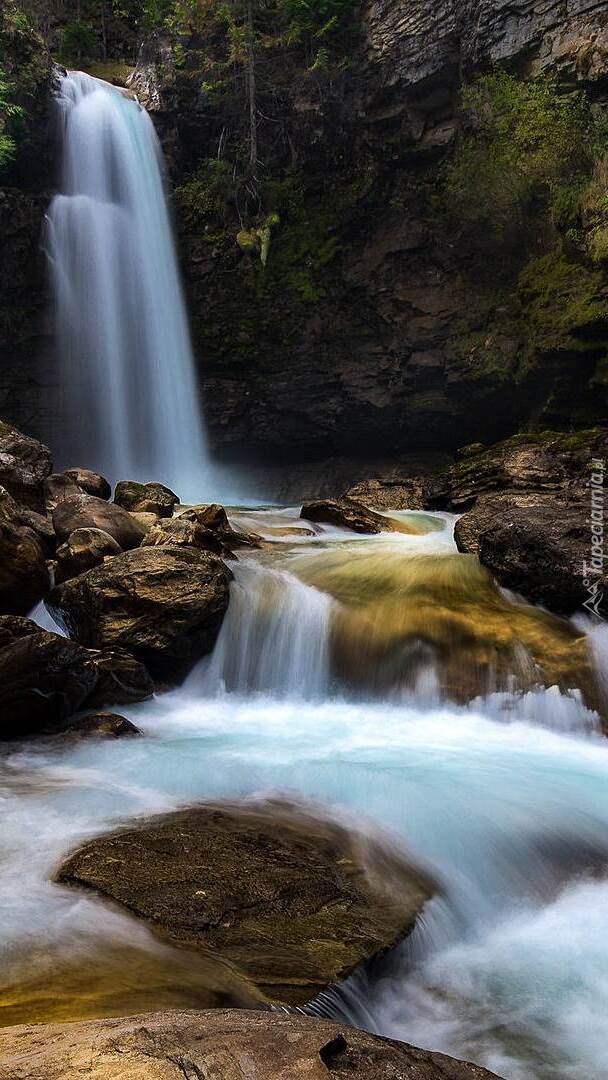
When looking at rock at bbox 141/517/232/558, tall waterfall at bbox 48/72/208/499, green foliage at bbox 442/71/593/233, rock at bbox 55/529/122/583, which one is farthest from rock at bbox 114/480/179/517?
green foliage at bbox 442/71/593/233

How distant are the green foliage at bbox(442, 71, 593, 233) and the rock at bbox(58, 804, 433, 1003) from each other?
1432 centimetres

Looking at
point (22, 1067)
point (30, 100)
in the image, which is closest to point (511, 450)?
point (22, 1067)

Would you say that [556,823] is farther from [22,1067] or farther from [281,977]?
[22,1067]

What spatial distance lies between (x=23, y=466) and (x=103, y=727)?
18.9 ft

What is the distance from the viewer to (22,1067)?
66.8 inches

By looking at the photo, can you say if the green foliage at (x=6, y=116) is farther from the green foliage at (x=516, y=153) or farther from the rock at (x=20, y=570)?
the rock at (x=20, y=570)

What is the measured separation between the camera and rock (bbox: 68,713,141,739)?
557 cm

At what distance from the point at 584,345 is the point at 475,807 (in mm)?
11144

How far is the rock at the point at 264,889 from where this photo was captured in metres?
2.76

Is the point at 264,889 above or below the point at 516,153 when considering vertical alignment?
below

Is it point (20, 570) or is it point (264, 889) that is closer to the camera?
point (264, 889)

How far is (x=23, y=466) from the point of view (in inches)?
400

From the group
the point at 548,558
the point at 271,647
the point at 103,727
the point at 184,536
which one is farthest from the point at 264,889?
the point at 184,536
